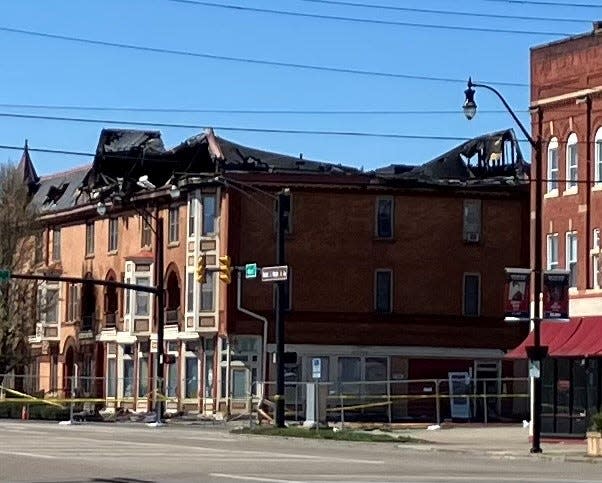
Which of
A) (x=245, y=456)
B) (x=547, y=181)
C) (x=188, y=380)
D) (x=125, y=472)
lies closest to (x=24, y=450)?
(x=245, y=456)

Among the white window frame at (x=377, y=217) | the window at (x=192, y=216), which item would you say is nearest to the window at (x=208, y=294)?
the window at (x=192, y=216)

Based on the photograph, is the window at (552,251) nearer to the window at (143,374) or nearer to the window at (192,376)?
the window at (192,376)

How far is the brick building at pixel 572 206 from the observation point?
148 ft

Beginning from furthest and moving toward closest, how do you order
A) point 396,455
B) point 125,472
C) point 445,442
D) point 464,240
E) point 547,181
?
1. point 464,240
2. point 547,181
3. point 445,442
4. point 396,455
5. point 125,472

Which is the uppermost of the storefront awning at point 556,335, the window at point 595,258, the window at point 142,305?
the window at point 595,258

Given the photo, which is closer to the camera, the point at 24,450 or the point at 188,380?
the point at 24,450

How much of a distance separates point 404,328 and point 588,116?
2380 cm

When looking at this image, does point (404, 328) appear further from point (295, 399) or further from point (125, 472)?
point (125, 472)

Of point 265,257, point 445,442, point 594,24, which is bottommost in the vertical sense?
point 445,442

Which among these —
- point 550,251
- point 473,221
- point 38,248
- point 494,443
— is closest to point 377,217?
point 473,221

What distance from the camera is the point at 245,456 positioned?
3394cm

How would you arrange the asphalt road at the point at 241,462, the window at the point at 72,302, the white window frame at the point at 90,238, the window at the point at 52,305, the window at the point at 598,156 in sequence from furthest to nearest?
1. the window at the point at 52,305
2. the window at the point at 72,302
3. the white window frame at the point at 90,238
4. the window at the point at 598,156
5. the asphalt road at the point at 241,462

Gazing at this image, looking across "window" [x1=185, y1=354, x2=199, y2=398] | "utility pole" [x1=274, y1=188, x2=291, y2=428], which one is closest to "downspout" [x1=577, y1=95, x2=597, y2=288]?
"utility pole" [x1=274, y1=188, x2=291, y2=428]

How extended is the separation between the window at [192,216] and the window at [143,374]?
725 centimetres
